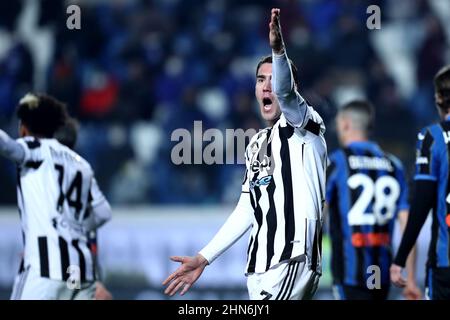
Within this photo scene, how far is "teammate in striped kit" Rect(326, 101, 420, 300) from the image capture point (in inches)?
301

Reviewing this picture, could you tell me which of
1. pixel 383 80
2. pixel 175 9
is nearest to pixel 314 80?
pixel 383 80

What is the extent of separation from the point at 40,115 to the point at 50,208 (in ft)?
2.01

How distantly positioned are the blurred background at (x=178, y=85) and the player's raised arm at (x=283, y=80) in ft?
19.2

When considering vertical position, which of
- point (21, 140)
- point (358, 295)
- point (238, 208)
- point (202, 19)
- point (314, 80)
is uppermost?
point (202, 19)

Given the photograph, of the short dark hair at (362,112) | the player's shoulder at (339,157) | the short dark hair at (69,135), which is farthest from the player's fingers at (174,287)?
the short dark hair at (362,112)

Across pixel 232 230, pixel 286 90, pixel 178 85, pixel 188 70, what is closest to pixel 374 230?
pixel 232 230

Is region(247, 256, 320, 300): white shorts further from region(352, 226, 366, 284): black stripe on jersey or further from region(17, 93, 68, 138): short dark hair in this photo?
region(352, 226, 366, 284): black stripe on jersey

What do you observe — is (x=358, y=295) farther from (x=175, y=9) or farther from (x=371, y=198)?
(x=175, y=9)

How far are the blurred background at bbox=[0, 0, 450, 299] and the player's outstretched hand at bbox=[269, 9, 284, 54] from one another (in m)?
6.11

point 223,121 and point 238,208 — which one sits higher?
point 223,121

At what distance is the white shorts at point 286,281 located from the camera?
5.03m

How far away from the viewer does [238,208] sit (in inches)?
214

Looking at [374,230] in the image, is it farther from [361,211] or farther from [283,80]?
[283,80]

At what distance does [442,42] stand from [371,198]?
556cm
